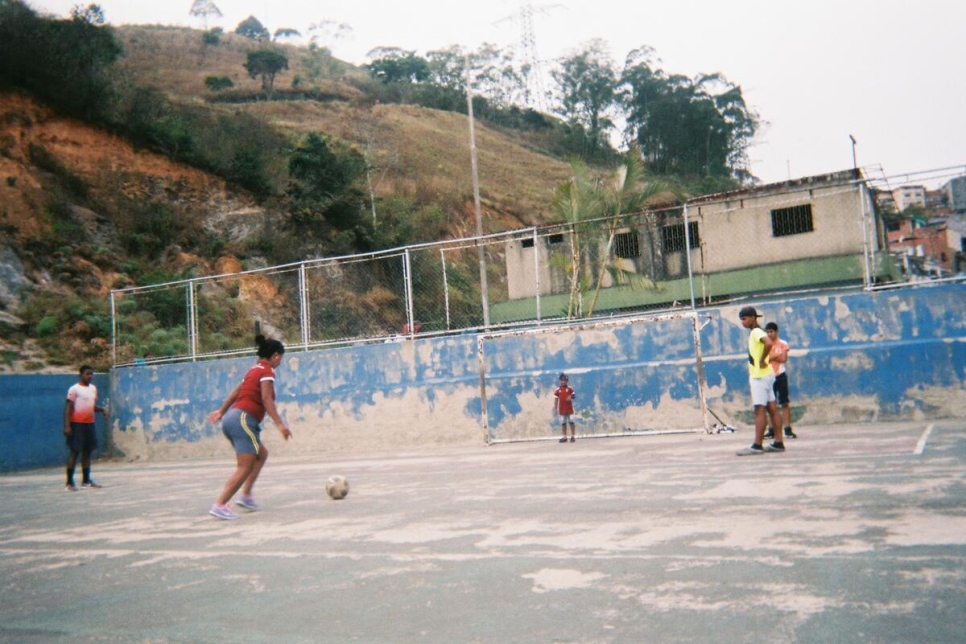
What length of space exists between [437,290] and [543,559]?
1232 centimetres

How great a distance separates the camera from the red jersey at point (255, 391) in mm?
8195

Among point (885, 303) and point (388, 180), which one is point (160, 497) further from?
point (388, 180)

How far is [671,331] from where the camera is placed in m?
15.2

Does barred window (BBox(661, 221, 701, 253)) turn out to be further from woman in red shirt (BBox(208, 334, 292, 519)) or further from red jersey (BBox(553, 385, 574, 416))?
woman in red shirt (BBox(208, 334, 292, 519))

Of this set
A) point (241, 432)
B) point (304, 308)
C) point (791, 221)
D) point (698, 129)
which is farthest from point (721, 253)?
point (698, 129)

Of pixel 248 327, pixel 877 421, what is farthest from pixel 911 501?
pixel 248 327

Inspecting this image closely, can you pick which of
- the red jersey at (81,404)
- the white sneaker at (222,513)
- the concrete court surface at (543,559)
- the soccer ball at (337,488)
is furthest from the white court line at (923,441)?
the red jersey at (81,404)

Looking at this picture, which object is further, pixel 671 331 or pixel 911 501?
pixel 671 331

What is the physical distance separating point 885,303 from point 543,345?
6.14m

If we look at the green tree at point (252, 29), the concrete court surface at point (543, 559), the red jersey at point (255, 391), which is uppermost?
the green tree at point (252, 29)

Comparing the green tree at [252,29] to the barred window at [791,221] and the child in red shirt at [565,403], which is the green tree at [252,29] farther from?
the child in red shirt at [565,403]

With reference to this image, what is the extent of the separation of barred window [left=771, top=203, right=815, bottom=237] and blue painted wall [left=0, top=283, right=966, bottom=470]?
14.3 metres

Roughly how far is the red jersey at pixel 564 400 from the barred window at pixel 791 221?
15.7 m

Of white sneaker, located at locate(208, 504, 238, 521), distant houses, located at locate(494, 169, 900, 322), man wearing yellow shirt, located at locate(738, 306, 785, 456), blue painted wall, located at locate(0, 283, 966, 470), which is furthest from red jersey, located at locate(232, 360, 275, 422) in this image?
distant houses, located at locate(494, 169, 900, 322)
